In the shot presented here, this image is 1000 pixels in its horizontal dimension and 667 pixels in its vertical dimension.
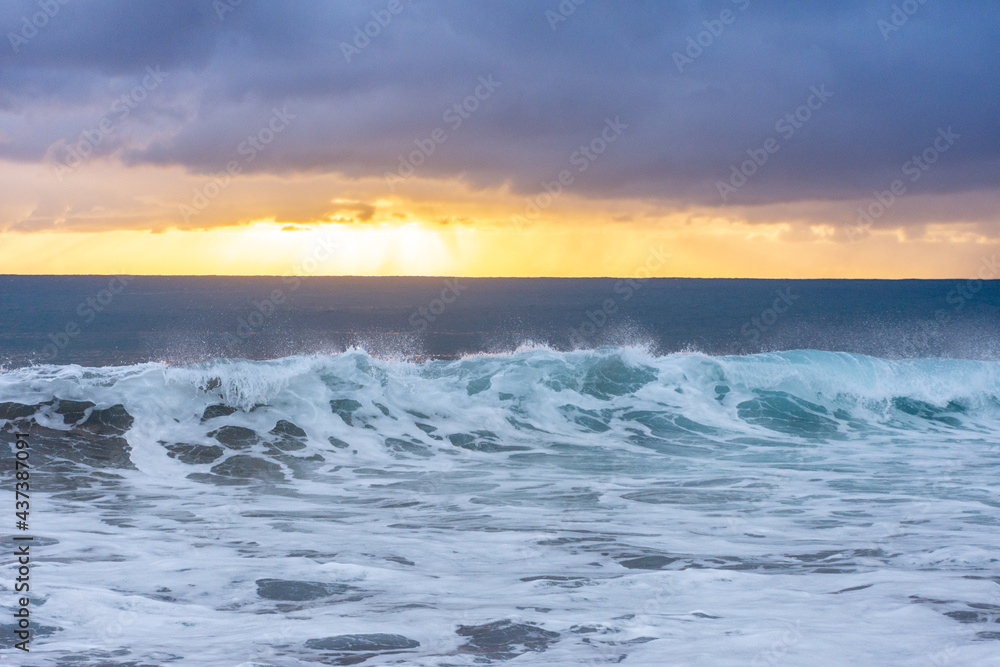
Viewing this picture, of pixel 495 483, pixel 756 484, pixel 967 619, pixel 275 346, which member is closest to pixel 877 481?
pixel 756 484

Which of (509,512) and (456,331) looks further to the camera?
(456,331)

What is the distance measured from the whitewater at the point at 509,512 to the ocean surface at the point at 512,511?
0.19 ft

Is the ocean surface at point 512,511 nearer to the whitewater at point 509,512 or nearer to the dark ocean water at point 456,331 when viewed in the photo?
the whitewater at point 509,512

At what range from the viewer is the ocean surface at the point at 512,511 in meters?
7.84

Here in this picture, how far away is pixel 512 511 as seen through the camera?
13492 millimetres

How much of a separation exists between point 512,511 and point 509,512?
0.09 meters

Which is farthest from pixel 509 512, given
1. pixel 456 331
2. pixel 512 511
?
pixel 456 331

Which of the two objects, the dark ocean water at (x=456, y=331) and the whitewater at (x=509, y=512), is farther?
the dark ocean water at (x=456, y=331)

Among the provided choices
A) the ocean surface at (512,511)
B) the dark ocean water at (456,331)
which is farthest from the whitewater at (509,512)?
the dark ocean water at (456,331)

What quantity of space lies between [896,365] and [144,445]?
23944 mm

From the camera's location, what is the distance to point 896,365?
2934 centimetres

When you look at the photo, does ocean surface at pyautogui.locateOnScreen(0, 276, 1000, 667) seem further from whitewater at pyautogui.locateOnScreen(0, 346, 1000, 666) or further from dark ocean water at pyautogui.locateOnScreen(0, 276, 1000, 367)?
dark ocean water at pyautogui.locateOnScreen(0, 276, 1000, 367)

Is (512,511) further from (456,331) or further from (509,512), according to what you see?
(456,331)

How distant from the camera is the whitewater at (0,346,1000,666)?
784cm
